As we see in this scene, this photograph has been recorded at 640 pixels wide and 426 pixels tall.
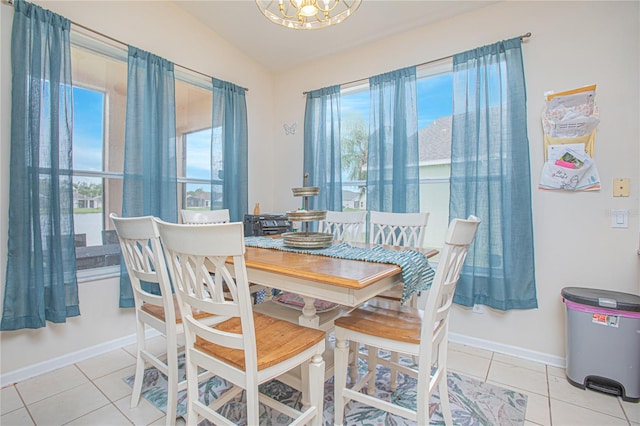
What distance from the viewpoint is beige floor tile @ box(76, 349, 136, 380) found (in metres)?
2.01

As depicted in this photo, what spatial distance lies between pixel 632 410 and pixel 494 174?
1.57 meters

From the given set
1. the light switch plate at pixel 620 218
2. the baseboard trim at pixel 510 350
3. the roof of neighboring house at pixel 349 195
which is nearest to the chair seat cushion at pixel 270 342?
the baseboard trim at pixel 510 350

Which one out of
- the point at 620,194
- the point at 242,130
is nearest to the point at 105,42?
the point at 242,130

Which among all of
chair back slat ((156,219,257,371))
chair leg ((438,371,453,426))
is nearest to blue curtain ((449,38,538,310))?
chair leg ((438,371,453,426))

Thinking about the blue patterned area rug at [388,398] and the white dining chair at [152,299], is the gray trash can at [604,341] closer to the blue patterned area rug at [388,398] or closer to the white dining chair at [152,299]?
the blue patterned area rug at [388,398]

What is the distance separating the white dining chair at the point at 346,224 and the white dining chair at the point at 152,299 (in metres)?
1.31

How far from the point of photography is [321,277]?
1.20m

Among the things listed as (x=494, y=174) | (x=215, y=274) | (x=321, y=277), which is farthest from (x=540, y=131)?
(x=215, y=274)

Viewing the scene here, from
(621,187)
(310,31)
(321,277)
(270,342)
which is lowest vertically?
(270,342)

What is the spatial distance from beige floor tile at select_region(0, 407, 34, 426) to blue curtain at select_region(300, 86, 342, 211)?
2544 millimetres

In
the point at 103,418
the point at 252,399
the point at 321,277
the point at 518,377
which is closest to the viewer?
the point at 252,399

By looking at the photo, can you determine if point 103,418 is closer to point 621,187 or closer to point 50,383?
point 50,383

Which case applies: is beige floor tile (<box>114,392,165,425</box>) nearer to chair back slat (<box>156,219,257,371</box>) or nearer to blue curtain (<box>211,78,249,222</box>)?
chair back slat (<box>156,219,257,371</box>)

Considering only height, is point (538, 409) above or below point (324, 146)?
below
